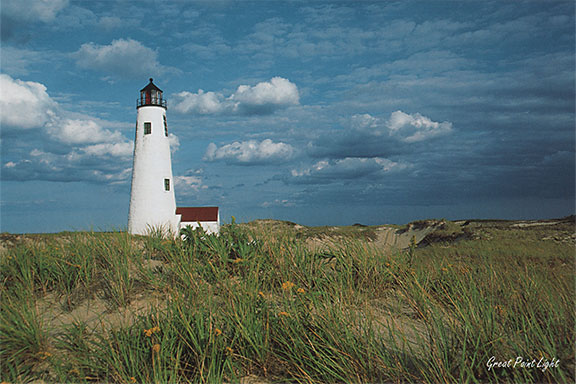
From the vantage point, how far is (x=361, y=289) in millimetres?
5898

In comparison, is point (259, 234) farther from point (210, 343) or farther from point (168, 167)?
point (168, 167)

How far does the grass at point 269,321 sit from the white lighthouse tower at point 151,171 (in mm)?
18437

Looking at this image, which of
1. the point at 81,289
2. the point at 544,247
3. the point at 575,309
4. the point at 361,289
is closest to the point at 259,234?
the point at 361,289

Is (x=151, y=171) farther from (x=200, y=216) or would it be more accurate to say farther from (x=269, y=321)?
(x=269, y=321)

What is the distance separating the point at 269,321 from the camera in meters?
4.46

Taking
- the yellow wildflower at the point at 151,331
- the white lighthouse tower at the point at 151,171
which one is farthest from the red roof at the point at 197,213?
the yellow wildflower at the point at 151,331

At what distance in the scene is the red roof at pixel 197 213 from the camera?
27953mm

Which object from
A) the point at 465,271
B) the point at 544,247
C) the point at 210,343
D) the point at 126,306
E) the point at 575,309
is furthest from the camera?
the point at 544,247

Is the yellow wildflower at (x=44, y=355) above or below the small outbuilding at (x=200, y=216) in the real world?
below

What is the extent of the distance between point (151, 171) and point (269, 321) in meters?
22.9

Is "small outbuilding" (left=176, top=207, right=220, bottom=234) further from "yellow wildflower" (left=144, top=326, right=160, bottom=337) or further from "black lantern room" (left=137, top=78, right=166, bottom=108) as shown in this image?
"yellow wildflower" (left=144, top=326, right=160, bottom=337)

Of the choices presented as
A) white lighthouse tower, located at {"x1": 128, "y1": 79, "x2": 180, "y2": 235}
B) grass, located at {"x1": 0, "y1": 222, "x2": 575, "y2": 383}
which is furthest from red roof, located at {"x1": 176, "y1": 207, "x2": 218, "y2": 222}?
grass, located at {"x1": 0, "y1": 222, "x2": 575, "y2": 383}

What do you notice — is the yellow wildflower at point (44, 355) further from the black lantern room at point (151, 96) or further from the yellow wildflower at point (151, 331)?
the black lantern room at point (151, 96)

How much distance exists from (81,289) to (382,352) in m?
4.93
